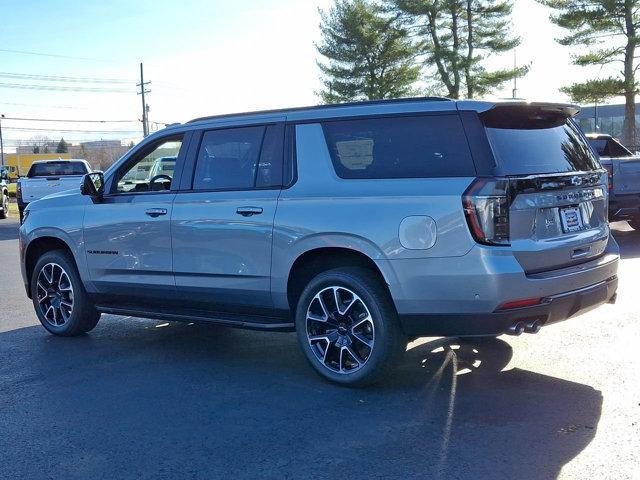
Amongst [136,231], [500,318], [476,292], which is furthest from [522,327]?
[136,231]

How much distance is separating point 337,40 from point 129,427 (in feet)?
108

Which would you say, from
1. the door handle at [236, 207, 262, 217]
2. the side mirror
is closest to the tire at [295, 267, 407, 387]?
the door handle at [236, 207, 262, 217]

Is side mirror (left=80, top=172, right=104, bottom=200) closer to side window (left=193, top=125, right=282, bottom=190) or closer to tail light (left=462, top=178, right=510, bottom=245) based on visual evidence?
side window (left=193, top=125, right=282, bottom=190)

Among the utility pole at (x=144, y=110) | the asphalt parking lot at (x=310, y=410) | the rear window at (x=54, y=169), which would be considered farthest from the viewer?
the utility pole at (x=144, y=110)

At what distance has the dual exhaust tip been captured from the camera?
14.9ft

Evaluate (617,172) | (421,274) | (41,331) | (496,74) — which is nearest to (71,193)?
(41,331)

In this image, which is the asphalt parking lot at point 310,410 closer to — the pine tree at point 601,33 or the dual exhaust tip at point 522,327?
the dual exhaust tip at point 522,327

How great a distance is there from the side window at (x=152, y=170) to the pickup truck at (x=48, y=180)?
1288cm

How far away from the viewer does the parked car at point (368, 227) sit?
454 cm

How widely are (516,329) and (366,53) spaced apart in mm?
31609

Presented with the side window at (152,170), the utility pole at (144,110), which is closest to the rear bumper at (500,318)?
the side window at (152,170)

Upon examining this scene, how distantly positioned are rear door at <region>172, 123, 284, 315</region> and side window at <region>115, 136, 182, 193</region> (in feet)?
1.10

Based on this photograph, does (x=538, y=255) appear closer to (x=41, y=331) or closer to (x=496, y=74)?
(x=41, y=331)

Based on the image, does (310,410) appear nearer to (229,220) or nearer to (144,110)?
(229,220)
